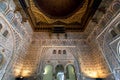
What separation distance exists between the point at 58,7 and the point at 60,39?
2.32 m

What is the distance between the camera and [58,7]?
7598 millimetres

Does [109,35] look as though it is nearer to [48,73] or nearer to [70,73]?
[70,73]

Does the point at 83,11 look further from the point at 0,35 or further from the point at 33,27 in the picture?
the point at 0,35

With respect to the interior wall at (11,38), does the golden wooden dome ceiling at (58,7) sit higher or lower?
higher

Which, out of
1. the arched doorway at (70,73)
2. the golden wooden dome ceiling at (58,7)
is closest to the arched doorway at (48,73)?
the arched doorway at (70,73)

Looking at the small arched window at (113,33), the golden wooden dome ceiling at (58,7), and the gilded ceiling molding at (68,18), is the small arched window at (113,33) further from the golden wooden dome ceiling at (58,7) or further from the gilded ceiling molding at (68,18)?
the golden wooden dome ceiling at (58,7)

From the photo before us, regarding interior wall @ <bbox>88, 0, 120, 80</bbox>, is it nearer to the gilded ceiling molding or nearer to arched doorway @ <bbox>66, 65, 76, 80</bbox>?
the gilded ceiling molding

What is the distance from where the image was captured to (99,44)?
7.01 meters

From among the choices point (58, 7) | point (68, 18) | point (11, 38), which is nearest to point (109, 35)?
point (68, 18)

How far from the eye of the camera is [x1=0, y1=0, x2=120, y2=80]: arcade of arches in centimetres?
560

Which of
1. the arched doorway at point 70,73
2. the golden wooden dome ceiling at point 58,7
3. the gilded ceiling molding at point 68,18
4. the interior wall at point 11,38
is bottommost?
the arched doorway at point 70,73

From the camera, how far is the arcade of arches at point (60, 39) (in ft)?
18.4

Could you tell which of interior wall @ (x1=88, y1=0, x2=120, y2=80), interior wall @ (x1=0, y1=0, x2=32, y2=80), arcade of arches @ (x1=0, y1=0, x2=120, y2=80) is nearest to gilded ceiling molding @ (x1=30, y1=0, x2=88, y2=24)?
arcade of arches @ (x1=0, y1=0, x2=120, y2=80)

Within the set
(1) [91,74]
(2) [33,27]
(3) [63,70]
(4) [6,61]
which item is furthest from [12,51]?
(1) [91,74]
